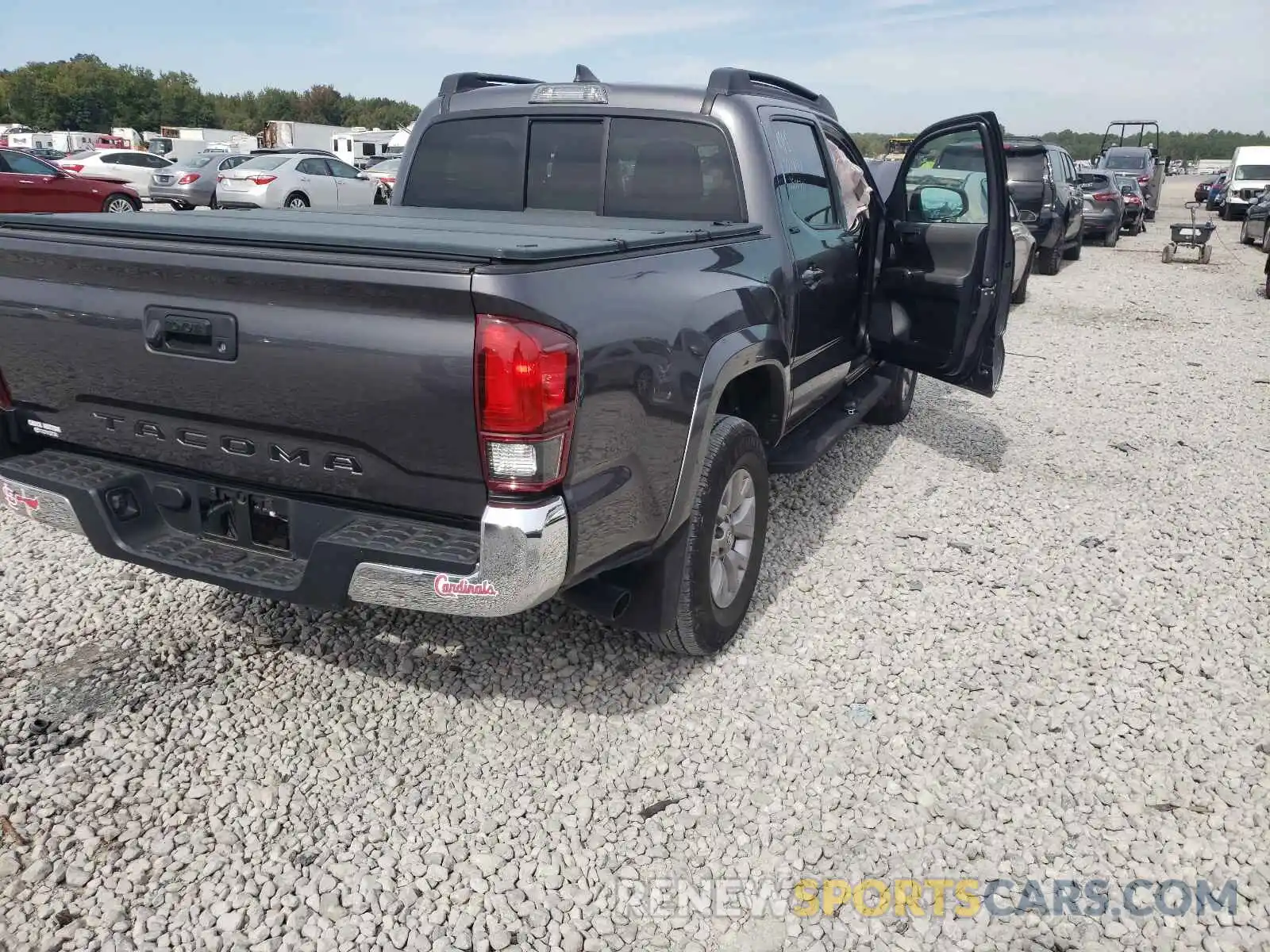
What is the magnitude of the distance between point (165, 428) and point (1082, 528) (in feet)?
13.8

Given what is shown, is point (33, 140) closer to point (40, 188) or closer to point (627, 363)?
point (40, 188)

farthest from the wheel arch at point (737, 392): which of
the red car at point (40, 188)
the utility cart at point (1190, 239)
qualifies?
the utility cart at point (1190, 239)

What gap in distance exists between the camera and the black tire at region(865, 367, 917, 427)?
6.28 m

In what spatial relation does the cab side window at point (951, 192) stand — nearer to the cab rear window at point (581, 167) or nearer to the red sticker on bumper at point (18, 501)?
the cab rear window at point (581, 167)

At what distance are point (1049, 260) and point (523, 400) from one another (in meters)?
14.4

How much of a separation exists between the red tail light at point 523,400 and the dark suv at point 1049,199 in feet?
29.0

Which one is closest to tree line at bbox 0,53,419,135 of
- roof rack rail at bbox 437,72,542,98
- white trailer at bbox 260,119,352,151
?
white trailer at bbox 260,119,352,151

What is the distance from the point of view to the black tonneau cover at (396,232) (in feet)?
7.70

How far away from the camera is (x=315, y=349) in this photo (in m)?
2.39

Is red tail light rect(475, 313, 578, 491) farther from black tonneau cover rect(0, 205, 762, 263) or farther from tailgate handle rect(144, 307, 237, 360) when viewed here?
tailgate handle rect(144, 307, 237, 360)

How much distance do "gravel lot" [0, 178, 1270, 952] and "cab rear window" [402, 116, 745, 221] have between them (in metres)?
1.69

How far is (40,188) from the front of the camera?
15.4 m

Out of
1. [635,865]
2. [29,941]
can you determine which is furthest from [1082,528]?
[29,941]

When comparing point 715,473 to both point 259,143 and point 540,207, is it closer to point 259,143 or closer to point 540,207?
point 540,207
